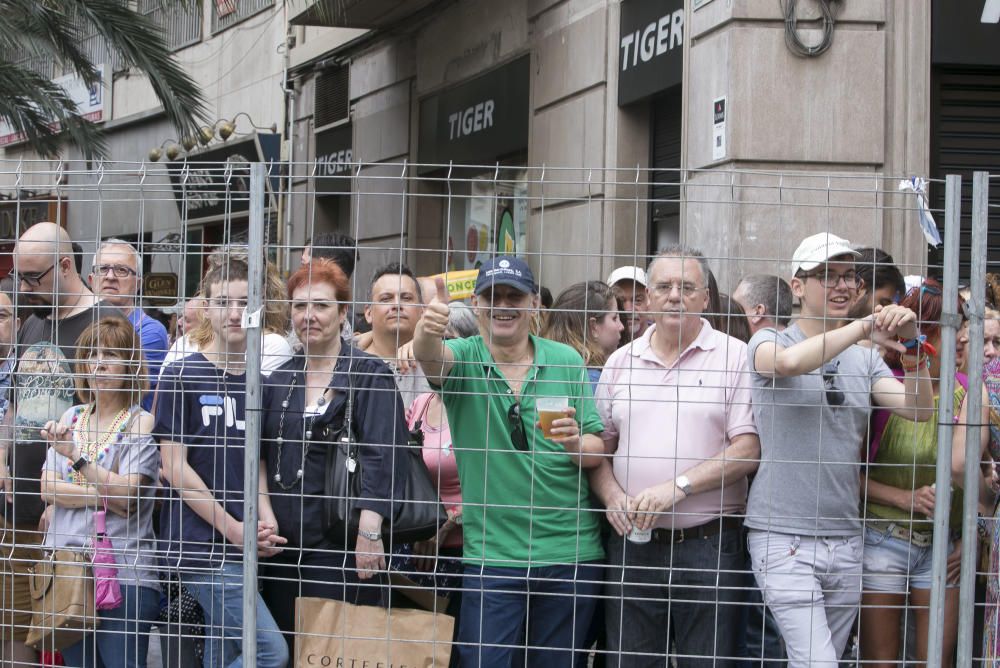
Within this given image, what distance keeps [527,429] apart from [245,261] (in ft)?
4.60

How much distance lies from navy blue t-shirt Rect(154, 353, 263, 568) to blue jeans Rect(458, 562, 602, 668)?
0.92 metres

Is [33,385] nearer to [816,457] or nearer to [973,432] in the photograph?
[816,457]

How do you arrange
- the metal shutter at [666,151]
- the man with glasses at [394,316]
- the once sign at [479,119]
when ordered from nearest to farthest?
the man with glasses at [394,316] < the metal shutter at [666,151] < the once sign at [479,119]

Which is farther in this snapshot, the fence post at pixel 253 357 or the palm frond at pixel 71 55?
the palm frond at pixel 71 55

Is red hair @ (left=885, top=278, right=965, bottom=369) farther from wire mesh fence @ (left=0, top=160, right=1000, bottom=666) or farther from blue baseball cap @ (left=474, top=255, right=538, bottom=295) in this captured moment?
blue baseball cap @ (left=474, top=255, right=538, bottom=295)

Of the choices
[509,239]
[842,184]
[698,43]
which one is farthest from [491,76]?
[842,184]

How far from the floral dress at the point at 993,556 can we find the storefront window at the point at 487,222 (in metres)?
7.52

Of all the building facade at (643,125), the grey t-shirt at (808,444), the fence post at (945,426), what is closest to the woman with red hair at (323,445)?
the building facade at (643,125)

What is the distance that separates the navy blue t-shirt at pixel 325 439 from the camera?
4547mm

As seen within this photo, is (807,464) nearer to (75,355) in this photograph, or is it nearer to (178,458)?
(178,458)

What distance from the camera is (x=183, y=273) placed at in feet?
14.2

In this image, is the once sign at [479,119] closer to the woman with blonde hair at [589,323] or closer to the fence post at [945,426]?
the woman with blonde hair at [589,323]

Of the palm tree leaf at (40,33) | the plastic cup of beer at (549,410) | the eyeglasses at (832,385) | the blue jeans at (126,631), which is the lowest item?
the blue jeans at (126,631)

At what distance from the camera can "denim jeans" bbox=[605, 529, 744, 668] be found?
14.9 feet
